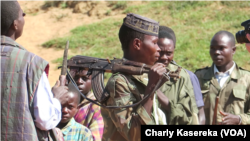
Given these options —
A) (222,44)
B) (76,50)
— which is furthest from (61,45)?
(222,44)

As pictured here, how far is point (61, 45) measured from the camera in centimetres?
1334

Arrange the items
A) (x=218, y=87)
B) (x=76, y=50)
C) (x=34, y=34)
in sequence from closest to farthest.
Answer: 1. (x=218, y=87)
2. (x=76, y=50)
3. (x=34, y=34)

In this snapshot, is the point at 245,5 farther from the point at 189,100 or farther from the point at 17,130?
the point at 17,130

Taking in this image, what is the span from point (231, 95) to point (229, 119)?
0.36 meters

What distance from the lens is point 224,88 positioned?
4250mm

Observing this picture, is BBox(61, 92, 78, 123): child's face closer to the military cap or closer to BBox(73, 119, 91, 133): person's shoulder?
BBox(73, 119, 91, 133): person's shoulder

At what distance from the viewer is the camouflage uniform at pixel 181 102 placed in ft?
9.81

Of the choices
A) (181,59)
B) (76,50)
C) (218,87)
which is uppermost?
(76,50)

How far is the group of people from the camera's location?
2.38m

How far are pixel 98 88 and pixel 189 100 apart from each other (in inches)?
37.8

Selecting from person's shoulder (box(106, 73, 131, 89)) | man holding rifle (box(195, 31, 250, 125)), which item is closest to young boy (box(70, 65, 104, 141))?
person's shoulder (box(106, 73, 131, 89))

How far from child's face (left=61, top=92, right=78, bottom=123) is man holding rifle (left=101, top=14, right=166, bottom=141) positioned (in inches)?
22.3

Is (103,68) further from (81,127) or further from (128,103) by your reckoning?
(81,127)

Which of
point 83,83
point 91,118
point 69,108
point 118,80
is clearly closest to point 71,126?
point 69,108
